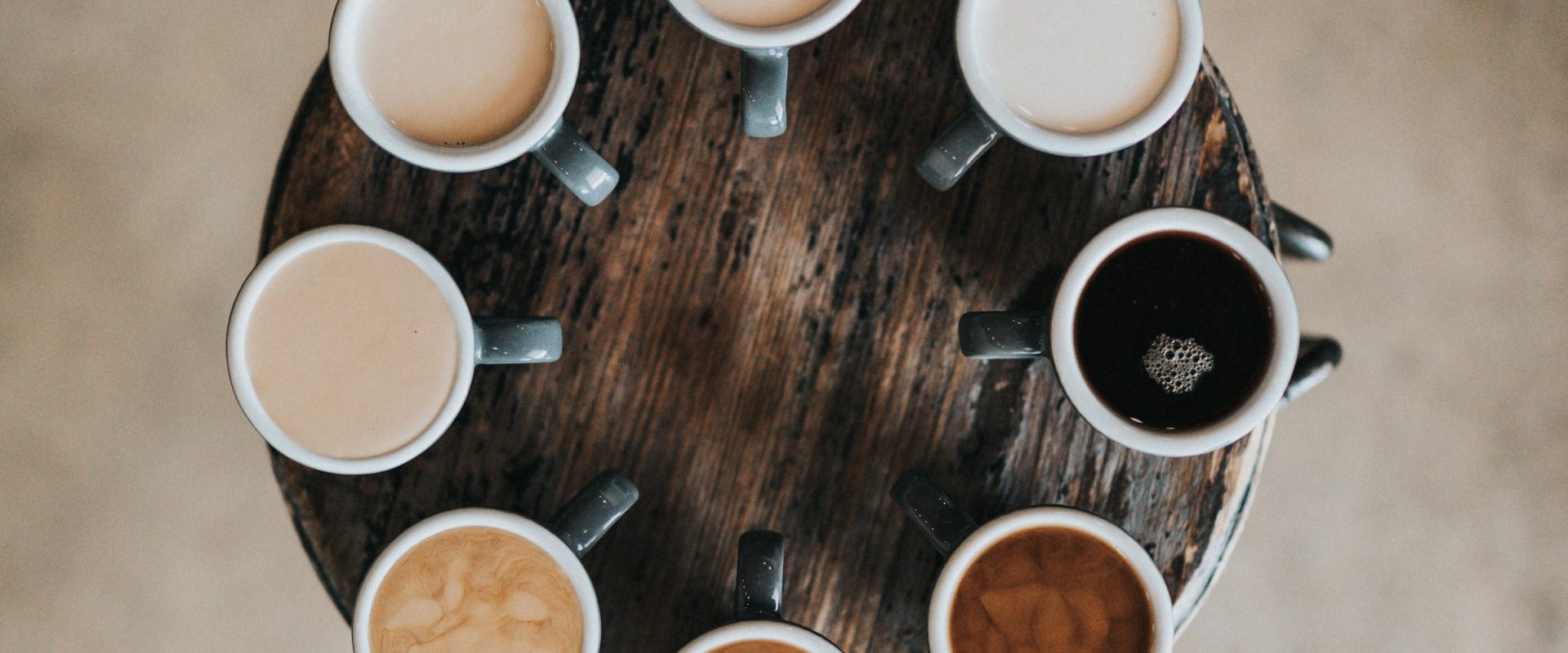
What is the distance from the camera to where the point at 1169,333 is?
2.48 ft

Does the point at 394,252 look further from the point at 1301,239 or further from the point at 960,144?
the point at 1301,239

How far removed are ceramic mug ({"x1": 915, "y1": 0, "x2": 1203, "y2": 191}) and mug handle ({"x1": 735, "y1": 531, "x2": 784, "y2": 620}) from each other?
13.1 inches

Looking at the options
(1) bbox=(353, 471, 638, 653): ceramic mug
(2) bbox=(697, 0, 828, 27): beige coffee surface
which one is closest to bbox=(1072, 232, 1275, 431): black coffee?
(2) bbox=(697, 0, 828, 27): beige coffee surface

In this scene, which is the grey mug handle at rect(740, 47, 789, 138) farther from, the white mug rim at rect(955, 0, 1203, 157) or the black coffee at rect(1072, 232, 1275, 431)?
the black coffee at rect(1072, 232, 1275, 431)

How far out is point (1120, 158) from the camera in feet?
2.54

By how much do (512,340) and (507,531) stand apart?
0.15 meters

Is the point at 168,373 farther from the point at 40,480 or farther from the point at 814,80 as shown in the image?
the point at 814,80

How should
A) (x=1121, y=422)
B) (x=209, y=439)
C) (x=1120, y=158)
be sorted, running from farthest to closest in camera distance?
(x=209, y=439)
(x=1120, y=158)
(x=1121, y=422)

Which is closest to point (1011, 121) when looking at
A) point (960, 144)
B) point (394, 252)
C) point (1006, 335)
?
point (960, 144)

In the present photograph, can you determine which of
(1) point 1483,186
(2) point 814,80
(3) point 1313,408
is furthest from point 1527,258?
(2) point 814,80

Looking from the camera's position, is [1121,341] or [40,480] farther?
[40,480]

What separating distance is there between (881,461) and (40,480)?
1470 millimetres

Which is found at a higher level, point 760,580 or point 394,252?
point 394,252

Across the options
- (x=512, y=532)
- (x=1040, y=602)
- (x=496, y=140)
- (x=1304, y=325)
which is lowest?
(x=1304, y=325)
